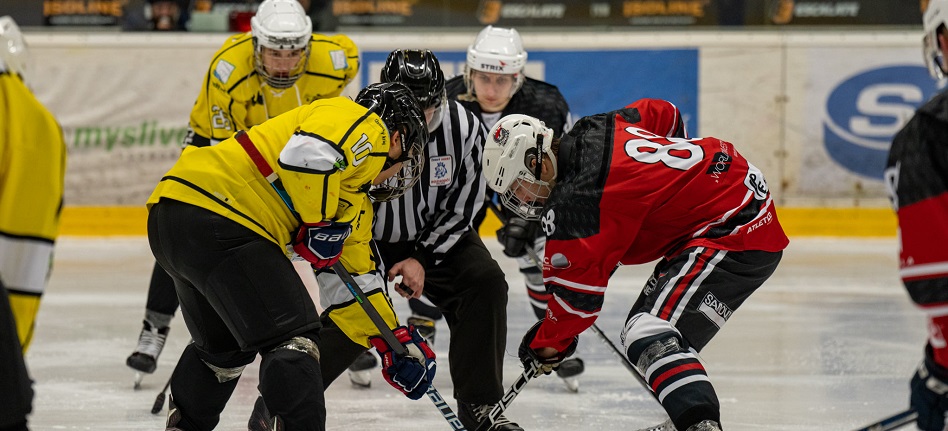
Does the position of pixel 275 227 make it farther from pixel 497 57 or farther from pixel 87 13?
pixel 87 13

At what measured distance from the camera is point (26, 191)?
1847 millimetres

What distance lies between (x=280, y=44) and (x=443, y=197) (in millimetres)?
867

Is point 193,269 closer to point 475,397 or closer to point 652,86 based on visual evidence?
point 475,397

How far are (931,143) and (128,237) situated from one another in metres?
5.58

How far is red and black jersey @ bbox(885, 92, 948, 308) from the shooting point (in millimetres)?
1840

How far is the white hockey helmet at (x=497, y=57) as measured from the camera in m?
3.88

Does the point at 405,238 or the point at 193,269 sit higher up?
the point at 193,269

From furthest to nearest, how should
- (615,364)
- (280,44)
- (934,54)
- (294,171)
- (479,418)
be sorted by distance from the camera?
(615,364) < (280,44) < (479,418) < (294,171) < (934,54)

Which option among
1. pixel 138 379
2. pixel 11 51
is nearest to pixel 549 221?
pixel 11 51

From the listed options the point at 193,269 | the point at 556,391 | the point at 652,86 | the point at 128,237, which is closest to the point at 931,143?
the point at 193,269

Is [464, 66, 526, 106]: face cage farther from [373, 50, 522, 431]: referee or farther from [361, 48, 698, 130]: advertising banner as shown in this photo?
[361, 48, 698, 130]: advertising banner

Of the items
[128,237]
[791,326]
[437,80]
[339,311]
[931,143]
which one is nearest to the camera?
[931,143]

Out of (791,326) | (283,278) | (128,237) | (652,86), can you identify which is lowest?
(128,237)

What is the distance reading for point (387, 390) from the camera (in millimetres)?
3752
